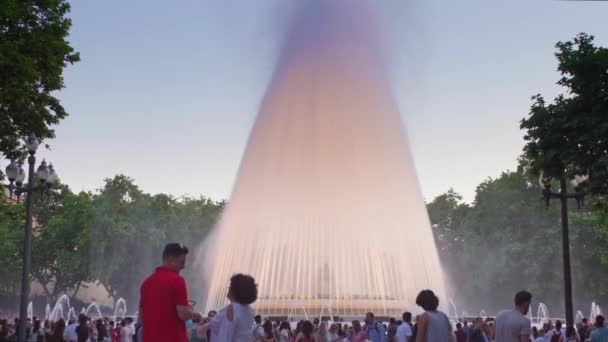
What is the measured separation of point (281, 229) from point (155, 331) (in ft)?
89.0

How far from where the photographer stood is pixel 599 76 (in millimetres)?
19469

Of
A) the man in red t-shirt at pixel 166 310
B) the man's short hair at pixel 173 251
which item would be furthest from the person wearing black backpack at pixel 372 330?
the man in red t-shirt at pixel 166 310

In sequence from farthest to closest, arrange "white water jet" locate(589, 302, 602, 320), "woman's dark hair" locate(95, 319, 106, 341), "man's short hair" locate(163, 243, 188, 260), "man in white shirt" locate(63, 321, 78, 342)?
1. "white water jet" locate(589, 302, 602, 320)
2. "woman's dark hair" locate(95, 319, 106, 341)
3. "man in white shirt" locate(63, 321, 78, 342)
4. "man's short hair" locate(163, 243, 188, 260)

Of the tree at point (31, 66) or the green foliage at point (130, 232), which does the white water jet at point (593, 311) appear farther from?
the tree at point (31, 66)

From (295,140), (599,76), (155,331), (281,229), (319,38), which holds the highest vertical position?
(319,38)

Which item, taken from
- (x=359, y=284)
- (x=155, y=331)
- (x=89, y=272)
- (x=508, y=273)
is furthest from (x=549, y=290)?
(x=155, y=331)

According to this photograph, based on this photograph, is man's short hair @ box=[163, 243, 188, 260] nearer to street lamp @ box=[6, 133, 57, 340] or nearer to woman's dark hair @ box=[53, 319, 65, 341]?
woman's dark hair @ box=[53, 319, 65, 341]

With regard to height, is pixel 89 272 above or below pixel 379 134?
below

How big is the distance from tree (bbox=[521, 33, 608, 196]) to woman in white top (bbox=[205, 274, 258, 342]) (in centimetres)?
1369

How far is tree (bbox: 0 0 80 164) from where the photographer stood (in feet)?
64.3

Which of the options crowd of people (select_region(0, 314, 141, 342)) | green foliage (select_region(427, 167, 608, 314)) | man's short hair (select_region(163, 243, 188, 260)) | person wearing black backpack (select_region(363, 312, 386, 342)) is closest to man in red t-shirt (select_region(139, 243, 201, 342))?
man's short hair (select_region(163, 243, 188, 260))

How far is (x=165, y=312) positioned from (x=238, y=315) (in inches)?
30.7

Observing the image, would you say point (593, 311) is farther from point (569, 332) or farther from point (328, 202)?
point (569, 332)

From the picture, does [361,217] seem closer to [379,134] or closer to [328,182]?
[328,182]
